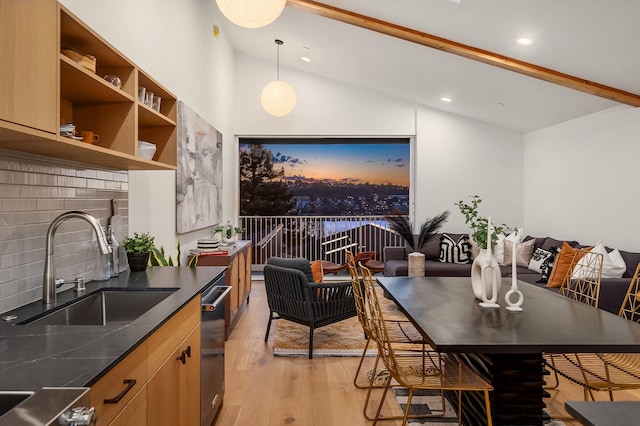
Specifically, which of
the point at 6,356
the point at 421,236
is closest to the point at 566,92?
the point at 421,236

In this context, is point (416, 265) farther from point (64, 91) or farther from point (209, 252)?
point (64, 91)

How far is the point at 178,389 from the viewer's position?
5.93 ft

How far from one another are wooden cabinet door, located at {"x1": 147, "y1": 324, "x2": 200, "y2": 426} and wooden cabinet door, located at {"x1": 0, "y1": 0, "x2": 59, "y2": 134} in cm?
100

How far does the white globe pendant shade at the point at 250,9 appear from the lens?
2.87 meters

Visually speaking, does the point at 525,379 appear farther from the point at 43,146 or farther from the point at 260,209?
the point at 260,209

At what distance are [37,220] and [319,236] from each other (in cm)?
582

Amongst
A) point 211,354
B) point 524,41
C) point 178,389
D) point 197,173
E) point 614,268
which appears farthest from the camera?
point 197,173

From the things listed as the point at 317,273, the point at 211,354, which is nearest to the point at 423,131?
the point at 317,273

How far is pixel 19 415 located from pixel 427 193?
6743 millimetres

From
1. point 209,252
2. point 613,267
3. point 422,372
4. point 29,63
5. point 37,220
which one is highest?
point 29,63

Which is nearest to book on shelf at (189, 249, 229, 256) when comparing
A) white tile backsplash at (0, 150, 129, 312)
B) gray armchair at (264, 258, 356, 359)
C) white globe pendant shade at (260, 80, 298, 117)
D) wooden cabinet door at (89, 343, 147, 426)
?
gray armchair at (264, 258, 356, 359)

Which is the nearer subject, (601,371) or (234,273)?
(601,371)

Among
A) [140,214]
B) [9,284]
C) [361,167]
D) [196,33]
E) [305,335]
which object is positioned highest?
[196,33]

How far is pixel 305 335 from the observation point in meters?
4.21
